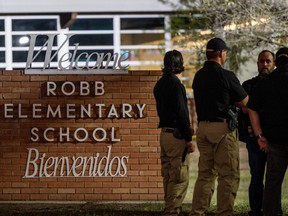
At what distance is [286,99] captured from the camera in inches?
291

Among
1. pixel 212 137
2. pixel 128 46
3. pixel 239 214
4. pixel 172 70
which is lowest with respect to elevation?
pixel 239 214

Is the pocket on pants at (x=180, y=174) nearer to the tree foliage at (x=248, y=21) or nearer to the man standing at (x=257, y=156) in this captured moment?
the man standing at (x=257, y=156)

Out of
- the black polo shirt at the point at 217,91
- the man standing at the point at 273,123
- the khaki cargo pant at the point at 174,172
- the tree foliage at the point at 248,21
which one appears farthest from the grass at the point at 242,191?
the tree foliage at the point at 248,21

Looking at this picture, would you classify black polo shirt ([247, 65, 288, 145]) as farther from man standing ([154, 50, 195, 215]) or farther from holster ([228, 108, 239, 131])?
man standing ([154, 50, 195, 215])

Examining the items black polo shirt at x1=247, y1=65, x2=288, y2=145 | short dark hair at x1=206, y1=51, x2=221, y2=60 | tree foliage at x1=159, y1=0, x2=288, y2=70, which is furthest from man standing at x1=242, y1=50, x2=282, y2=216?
tree foliage at x1=159, y1=0, x2=288, y2=70

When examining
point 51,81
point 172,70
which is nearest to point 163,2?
point 51,81

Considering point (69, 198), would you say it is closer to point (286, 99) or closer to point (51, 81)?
point (51, 81)

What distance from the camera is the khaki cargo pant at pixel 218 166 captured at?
7.74m

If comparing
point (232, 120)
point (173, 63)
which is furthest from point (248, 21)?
point (232, 120)

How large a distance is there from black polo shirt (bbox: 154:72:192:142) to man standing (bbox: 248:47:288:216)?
821 mm

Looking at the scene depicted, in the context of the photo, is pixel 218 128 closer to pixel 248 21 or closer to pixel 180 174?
pixel 180 174

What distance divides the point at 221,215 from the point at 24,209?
266cm

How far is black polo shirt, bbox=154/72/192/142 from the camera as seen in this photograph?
8125 mm

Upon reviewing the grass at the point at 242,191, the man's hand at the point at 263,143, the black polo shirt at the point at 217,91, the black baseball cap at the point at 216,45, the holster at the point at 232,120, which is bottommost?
the grass at the point at 242,191
